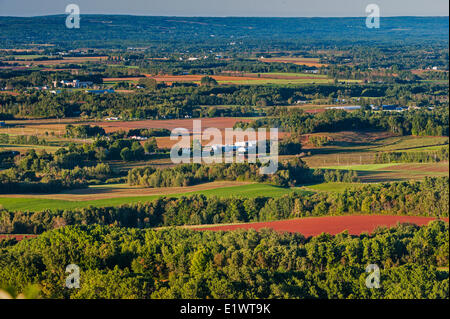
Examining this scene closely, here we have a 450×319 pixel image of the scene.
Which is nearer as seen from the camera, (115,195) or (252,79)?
(115,195)

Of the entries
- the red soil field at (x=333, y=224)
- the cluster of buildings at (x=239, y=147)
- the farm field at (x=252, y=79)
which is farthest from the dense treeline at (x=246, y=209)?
the farm field at (x=252, y=79)

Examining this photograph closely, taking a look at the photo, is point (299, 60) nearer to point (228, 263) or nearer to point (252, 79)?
point (252, 79)

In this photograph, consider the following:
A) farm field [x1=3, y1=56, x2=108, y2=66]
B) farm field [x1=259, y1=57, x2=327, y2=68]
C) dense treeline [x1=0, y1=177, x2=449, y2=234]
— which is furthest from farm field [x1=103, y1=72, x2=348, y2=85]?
dense treeline [x1=0, y1=177, x2=449, y2=234]

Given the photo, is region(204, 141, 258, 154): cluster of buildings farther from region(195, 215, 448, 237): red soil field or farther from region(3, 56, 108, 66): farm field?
region(3, 56, 108, 66): farm field

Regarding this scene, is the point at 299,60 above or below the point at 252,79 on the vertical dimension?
above

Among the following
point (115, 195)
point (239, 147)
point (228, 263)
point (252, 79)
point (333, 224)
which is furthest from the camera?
point (252, 79)

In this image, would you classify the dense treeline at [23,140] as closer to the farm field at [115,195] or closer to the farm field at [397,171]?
the farm field at [115,195]

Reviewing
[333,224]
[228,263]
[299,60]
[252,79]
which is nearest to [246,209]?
[333,224]
